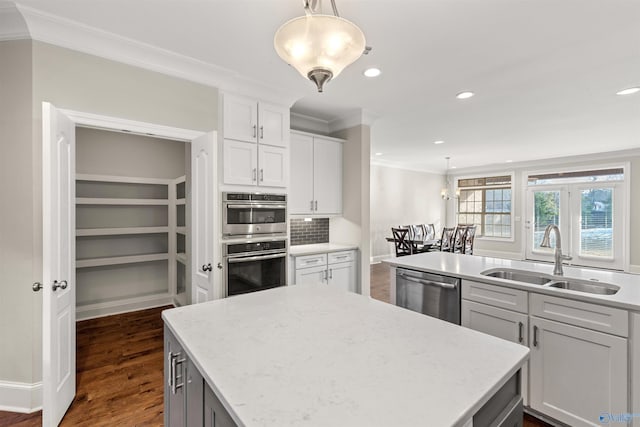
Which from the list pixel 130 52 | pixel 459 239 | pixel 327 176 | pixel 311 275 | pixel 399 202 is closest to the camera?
pixel 130 52

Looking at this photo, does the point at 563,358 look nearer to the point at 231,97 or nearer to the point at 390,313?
the point at 390,313

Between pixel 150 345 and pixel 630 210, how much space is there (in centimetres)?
923

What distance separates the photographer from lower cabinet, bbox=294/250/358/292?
3.43m

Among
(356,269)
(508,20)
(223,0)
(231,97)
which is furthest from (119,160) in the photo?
(508,20)

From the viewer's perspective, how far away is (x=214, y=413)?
0.93 m

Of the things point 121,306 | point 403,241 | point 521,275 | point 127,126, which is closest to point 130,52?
point 127,126

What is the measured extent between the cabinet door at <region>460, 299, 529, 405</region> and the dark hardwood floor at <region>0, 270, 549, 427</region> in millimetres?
497

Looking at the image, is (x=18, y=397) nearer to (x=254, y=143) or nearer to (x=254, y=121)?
(x=254, y=143)

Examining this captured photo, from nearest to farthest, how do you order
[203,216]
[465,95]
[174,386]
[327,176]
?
[174,386] < [203,216] < [465,95] < [327,176]

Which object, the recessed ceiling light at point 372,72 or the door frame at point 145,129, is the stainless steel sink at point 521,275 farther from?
the door frame at point 145,129

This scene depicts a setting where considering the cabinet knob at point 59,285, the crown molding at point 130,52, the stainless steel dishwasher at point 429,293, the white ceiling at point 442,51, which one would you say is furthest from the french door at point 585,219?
the cabinet knob at point 59,285

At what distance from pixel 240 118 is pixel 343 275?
7.37ft

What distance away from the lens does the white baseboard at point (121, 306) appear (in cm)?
371

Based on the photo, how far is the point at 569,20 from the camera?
6.37 feet
